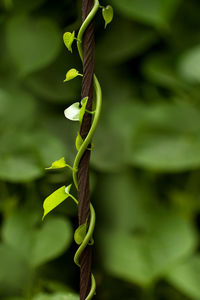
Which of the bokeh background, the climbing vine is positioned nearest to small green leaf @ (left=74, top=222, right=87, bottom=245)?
the climbing vine

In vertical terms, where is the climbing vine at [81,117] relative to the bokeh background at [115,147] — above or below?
above

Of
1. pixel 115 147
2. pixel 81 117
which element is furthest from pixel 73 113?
pixel 115 147

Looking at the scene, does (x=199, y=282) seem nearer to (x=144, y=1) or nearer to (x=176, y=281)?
(x=176, y=281)

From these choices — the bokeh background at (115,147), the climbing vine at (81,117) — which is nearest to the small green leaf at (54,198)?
the climbing vine at (81,117)

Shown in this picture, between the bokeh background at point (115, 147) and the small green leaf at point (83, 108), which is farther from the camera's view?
the bokeh background at point (115, 147)

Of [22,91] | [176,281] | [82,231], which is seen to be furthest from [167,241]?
[82,231]

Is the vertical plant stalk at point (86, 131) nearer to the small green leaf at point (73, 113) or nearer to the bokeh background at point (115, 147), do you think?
the small green leaf at point (73, 113)

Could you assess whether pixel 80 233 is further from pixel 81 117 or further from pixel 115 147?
pixel 115 147
